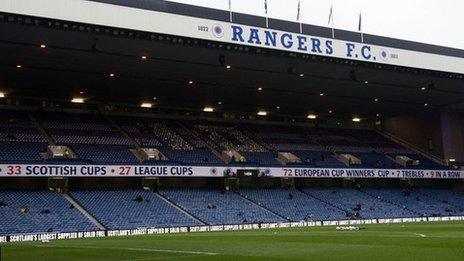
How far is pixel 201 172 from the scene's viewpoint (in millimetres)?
55094

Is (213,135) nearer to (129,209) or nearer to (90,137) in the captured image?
(90,137)

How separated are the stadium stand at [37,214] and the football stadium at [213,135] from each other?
0.18 m

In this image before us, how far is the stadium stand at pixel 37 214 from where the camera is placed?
41.6 meters

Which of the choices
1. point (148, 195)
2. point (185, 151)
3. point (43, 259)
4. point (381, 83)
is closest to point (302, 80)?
point (381, 83)

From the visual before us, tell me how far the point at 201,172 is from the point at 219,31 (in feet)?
54.4

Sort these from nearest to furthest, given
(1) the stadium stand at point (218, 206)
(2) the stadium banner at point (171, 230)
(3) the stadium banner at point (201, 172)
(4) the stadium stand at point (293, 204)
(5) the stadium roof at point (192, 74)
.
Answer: (2) the stadium banner at point (171, 230) → (5) the stadium roof at point (192, 74) → (3) the stadium banner at point (201, 172) → (1) the stadium stand at point (218, 206) → (4) the stadium stand at point (293, 204)

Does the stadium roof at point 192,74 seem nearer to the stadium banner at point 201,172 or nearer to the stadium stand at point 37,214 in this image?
the stadium banner at point 201,172

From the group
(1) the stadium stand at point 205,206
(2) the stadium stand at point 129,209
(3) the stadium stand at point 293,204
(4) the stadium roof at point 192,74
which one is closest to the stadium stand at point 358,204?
(1) the stadium stand at point 205,206

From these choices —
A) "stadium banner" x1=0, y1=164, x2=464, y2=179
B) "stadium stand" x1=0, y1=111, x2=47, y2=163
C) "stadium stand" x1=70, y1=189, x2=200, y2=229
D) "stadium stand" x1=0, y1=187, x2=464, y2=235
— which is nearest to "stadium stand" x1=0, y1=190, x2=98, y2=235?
"stadium stand" x1=0, y1=187, x2=464, y2=235

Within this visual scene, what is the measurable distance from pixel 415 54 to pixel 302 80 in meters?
9.88

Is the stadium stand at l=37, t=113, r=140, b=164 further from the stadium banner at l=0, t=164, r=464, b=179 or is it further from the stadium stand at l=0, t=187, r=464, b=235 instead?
the stadium stand at l=0, t=187, r=464, b=235

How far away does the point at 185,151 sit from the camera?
59000mm

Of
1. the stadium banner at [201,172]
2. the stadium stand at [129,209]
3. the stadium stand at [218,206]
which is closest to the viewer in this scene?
the stadium stand at [129,209]

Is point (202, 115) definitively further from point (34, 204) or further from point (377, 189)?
point (34, 204)
